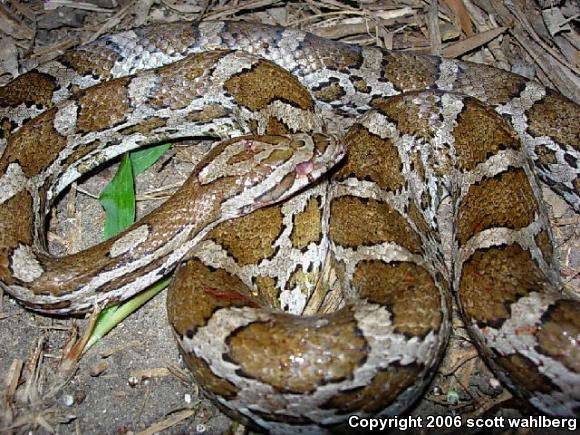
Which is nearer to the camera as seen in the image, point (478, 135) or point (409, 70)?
point (478, 135)

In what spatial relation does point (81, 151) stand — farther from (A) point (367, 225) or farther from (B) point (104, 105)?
(A) point (367, 225)

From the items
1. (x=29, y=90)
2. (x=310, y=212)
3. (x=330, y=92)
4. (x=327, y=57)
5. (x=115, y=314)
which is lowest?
(x=115, y=314)

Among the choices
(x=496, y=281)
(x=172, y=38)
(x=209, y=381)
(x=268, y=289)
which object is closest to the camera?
(x=209, y=381)

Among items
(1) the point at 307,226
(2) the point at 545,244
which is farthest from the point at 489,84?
(1) the point at 307,226

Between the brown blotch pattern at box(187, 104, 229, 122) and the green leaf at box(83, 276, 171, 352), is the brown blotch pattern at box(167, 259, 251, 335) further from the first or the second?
the brown blotch pattern at box(187, 104, 229, 122)

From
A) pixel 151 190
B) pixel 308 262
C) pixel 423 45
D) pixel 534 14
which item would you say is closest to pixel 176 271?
pixel 308 262

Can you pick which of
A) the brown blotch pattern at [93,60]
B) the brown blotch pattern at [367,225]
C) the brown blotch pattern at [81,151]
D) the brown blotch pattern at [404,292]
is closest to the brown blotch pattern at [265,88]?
the brown blotch pattern at [367,225]

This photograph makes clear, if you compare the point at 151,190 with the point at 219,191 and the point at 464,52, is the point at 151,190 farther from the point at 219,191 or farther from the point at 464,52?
the point at 464,52

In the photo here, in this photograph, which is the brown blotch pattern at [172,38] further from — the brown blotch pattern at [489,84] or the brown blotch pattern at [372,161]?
the brown blotch pattern at [489,84]
